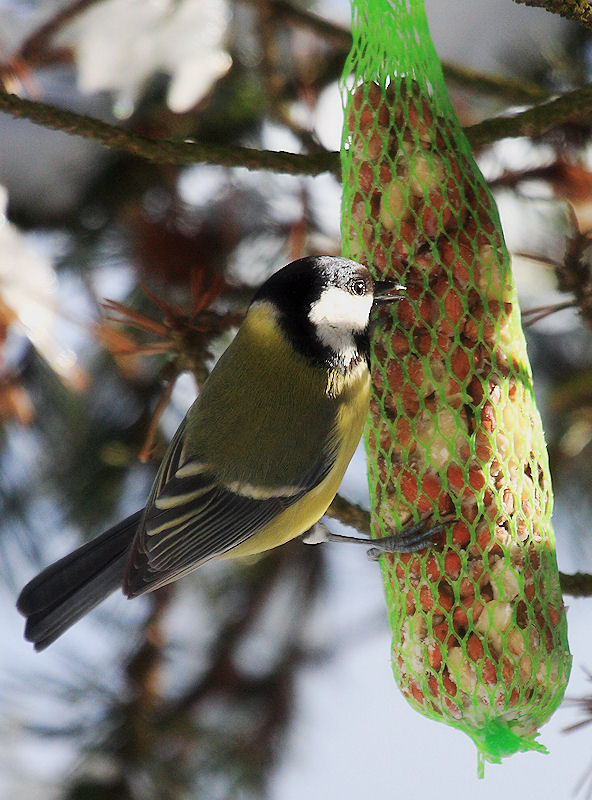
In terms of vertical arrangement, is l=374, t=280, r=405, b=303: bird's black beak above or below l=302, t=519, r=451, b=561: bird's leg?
above

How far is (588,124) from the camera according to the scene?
152cm

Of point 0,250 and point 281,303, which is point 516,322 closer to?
point 281,303

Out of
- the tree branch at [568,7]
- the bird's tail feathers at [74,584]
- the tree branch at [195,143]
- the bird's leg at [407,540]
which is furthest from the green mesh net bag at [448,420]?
the bird's tail feathers at [74,584]

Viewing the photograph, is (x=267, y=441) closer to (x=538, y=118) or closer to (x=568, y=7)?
(x=538, y=118)

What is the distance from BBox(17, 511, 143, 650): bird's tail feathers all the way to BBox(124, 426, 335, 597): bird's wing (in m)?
0.14

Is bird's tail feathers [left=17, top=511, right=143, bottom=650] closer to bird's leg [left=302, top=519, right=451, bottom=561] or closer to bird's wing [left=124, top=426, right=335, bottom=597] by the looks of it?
bird's wing [left=124, top=426, right=335, bottom=597]

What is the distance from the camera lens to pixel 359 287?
1.18m

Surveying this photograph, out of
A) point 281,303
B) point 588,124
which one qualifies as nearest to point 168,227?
point 281,303

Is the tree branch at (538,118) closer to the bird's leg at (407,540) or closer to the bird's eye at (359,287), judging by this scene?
the bird's eye at (359,287)

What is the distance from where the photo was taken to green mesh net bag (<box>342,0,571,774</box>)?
1113mm

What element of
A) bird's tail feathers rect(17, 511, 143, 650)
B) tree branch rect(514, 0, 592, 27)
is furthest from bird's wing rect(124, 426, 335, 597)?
tree branch rect(514, 0, 592, 27)

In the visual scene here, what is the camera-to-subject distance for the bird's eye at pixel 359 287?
1.17m

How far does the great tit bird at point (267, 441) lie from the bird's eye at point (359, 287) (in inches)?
2.5

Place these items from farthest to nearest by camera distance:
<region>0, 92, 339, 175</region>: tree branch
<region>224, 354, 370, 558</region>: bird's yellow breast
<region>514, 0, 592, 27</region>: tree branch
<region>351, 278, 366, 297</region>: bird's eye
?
<region>224, 354, 370, 558</region>: bird's yellow breast < <region>351, 278, 366, 297</region>: bird's eye < <region>0, 92, 339, 175</region>: tree branch < <region>514, 0, 592, 27</region>: tree branch
